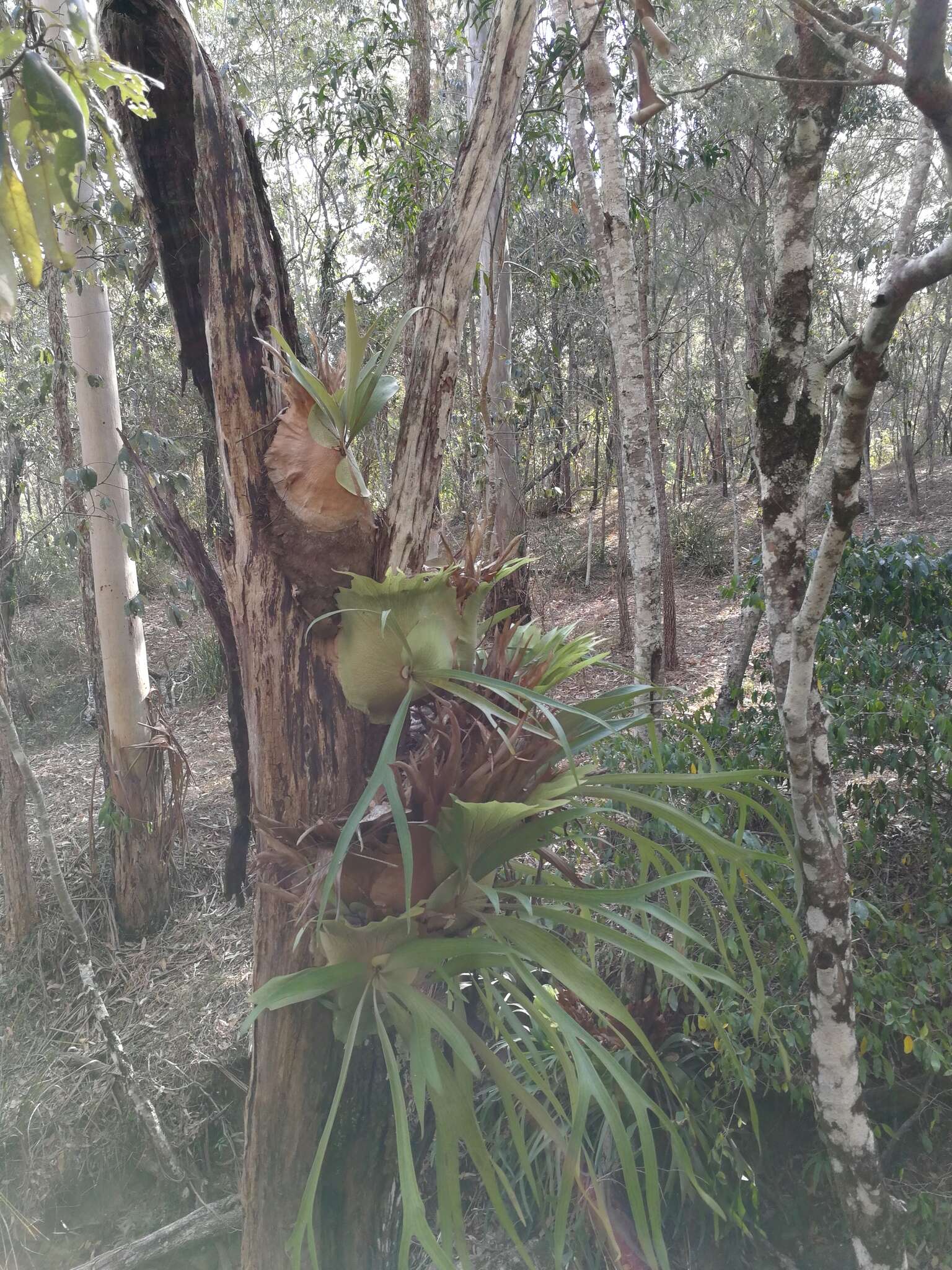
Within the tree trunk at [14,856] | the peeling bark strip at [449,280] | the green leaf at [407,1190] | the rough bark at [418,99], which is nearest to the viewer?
the green leaf at [407,1190]

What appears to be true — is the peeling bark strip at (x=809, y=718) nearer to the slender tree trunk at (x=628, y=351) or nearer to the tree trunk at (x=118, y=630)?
the slender tree trunk at (x=628, y=351)

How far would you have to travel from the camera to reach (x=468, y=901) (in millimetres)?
1362

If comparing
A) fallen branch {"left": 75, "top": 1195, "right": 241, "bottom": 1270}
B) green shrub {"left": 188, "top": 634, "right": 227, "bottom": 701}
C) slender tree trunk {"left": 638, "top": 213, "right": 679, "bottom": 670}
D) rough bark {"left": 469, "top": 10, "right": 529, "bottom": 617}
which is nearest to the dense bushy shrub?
fallen branch {"left": 75, "top": 1195, "right": 241, "bottom": 1270}

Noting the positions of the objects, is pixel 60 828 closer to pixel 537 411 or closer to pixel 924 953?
pixel 924 953

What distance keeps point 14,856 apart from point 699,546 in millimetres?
8111

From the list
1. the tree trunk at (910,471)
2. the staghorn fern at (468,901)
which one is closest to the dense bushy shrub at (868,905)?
the staghorn fern at (468,901)

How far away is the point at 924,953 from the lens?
2354mm

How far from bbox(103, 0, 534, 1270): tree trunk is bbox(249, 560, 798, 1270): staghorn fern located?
90 millimetres

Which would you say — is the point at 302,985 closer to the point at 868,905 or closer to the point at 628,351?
the point at 868,905

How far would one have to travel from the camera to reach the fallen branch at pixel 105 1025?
2990 millimetres

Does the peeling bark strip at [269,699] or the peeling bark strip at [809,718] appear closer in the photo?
the peeling bark strip at [269,699]

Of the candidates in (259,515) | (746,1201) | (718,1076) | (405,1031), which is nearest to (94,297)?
(259,515)

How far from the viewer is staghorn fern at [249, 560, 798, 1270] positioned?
120 centimetres

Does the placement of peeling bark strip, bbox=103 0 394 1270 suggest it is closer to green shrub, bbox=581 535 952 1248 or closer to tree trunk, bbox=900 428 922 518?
green shrub, bbox=581 535 952 1248
